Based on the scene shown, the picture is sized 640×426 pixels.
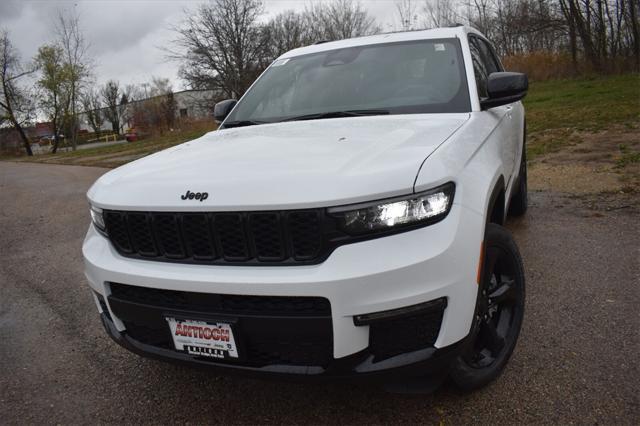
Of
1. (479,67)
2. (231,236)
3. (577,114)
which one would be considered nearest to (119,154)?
(577,114)

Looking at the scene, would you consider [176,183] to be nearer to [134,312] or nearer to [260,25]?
[134,312]

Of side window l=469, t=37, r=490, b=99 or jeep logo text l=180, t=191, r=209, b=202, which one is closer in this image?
jeep logo text l=180, t=191, r=209, b=202

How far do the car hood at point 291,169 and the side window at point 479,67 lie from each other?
0.55 meters

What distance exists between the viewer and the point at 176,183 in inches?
78.1

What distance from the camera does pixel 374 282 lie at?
1.66 m

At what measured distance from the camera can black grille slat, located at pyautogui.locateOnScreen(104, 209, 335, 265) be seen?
1.75m

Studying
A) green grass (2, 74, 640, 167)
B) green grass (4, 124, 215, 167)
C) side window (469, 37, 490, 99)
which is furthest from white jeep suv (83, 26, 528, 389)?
green grass (4, 124, 215, 167)

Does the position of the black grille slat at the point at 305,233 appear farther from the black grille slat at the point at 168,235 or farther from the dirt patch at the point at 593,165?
the dirt patch at the point at 593,165

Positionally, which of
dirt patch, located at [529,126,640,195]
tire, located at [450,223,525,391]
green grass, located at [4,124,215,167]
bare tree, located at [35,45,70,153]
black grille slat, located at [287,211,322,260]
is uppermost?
bare tree, located at [35,45,70,153]

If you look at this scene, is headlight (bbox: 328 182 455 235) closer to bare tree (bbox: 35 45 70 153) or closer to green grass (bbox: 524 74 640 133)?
green grass (bbox: 524 74 640 133)

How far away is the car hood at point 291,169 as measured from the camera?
5.67ft

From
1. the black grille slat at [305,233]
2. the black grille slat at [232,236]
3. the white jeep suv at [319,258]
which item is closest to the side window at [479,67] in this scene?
the white jeep suv at [319,258]

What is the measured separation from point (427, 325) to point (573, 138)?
9412 millimetres

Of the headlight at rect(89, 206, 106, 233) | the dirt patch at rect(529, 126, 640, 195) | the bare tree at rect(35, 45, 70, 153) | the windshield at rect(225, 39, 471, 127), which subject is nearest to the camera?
the headlight at rect(89, 206, 106, 233)
